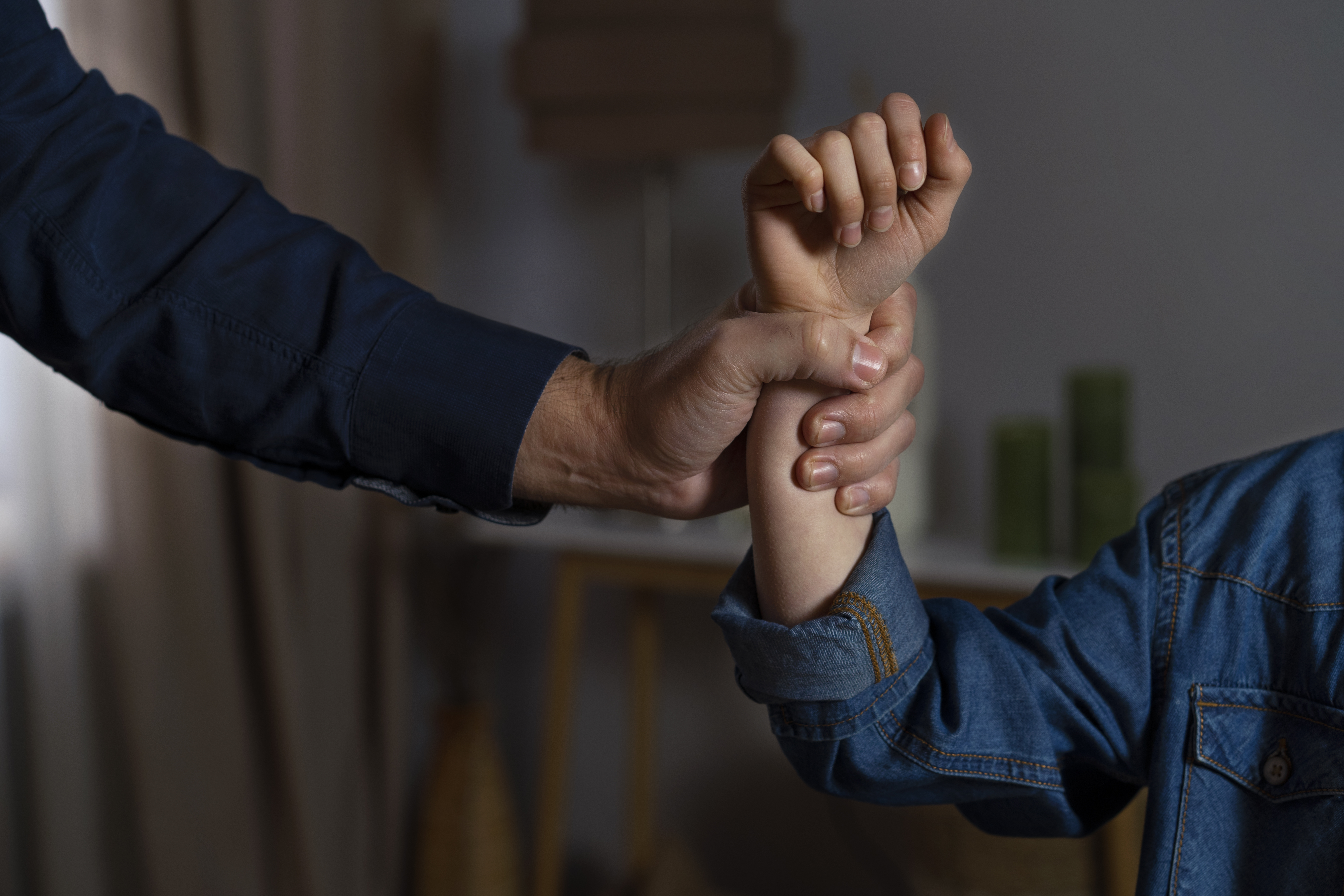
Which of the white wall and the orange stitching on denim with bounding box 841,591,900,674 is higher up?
the white wall

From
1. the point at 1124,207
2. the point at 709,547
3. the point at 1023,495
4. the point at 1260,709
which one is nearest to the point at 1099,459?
the point at 1023,495

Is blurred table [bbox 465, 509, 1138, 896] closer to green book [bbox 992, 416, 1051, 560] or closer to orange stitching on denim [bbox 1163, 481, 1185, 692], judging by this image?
green book [bbox 992, 416, 1051, 560]

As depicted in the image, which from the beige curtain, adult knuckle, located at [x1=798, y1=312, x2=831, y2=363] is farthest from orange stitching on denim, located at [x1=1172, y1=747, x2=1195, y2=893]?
the beige curtain

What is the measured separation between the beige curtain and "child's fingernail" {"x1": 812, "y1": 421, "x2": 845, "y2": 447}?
1224 millimetres

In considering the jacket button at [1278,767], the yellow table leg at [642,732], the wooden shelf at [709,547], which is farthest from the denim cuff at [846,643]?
the yellow table leg at [642,732]

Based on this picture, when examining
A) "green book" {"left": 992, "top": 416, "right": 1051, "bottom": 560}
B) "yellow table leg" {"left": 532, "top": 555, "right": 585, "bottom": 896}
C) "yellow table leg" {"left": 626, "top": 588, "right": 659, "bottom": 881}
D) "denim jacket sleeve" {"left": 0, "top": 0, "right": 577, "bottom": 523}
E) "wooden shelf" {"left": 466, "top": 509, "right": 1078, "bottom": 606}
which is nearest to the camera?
"denim jacket sleeve" {"left": 0, "top": 0, "right": 577, "bottom": 523}

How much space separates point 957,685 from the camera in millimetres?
714

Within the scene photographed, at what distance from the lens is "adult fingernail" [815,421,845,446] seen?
0.72 meters

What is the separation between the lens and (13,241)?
0.76m

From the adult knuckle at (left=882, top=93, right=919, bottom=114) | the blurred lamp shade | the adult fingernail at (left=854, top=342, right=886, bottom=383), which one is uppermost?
the blurred lamp shade

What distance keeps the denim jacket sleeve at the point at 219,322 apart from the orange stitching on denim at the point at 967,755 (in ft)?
1.03

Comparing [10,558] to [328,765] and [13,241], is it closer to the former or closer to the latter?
[328,765]

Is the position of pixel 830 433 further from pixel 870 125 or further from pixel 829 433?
pixel 870 125

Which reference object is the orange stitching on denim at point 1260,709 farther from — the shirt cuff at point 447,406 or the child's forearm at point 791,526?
the shirt cuff at point 447,406
